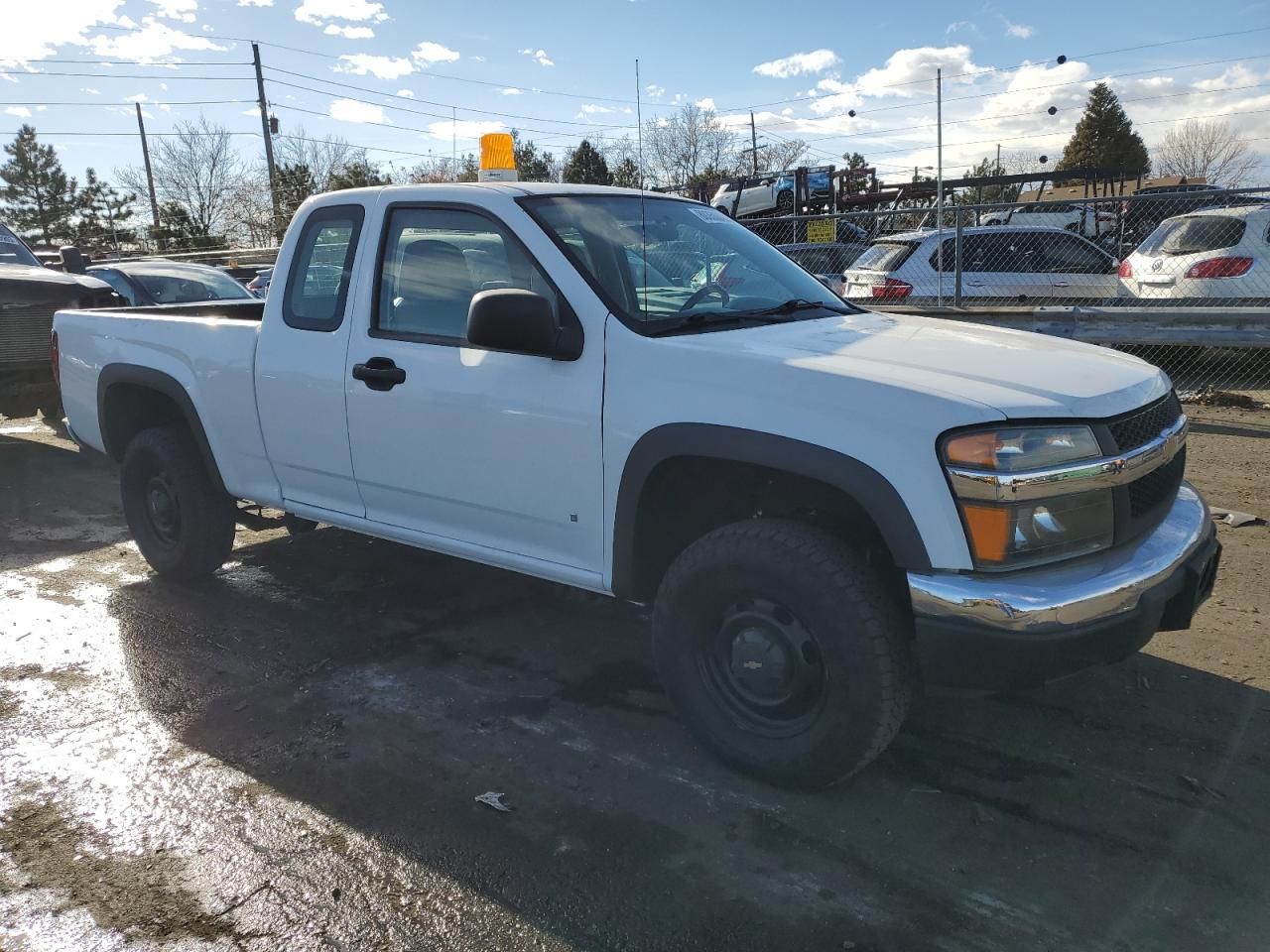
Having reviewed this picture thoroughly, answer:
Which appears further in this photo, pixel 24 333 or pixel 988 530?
pixel 24 333

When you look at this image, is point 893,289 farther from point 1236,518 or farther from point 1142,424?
point 1142,424

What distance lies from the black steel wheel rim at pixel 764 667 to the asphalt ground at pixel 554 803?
0.85 ft

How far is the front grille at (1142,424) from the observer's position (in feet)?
9.36

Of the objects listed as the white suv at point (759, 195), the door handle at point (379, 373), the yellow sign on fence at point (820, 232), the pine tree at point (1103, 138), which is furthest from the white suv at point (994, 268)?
the pine tree at point (1103, 138)

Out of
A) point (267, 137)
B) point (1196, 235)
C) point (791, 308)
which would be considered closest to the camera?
point (791, 308)

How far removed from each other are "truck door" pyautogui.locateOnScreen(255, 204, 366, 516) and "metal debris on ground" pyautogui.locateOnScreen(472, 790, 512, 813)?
1.52m

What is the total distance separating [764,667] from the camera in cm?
307

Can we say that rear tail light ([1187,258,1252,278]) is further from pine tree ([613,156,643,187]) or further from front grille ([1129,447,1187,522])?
front grille ([1129,447,1187,522])

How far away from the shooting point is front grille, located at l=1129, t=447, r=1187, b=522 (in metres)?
2.96

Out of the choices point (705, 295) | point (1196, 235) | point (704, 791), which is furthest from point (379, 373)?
point (1196, 235)

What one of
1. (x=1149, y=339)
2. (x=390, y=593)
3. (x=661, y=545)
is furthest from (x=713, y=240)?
(x=1149, y=339)

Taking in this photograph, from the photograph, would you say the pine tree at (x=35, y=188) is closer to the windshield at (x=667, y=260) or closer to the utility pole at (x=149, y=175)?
the utility pole at (x=149, y=175)

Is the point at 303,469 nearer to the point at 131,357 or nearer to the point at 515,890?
the point at 131,357

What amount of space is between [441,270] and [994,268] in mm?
9102
